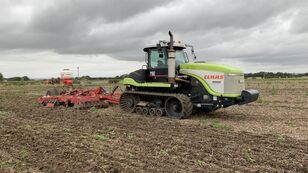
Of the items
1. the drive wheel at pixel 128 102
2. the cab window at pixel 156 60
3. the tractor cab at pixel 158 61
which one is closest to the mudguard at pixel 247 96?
the tractor cab at pixel 158 61

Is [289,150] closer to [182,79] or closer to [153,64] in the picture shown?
[182,79]

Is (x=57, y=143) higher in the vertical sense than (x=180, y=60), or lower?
lower

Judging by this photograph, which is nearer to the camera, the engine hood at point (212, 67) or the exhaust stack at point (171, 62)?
the engine hood at point (212, 67)

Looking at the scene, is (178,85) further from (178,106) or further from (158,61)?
(158,61)

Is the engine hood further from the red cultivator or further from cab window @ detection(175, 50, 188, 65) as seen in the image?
the red cultivator

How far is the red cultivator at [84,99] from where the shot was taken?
1700 centimetres

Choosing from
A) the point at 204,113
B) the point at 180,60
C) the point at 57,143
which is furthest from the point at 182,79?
the point at 57,143

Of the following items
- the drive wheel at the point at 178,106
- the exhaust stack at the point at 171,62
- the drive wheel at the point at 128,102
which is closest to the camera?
the drive wheel at the point at 178,106

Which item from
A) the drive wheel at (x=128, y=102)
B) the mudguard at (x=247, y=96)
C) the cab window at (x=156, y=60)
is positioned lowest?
the drive wheel at (x=128, y=102)

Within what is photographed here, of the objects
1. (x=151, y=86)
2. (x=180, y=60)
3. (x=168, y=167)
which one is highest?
(x=180, y=60)

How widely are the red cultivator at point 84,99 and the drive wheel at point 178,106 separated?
14.1 feet

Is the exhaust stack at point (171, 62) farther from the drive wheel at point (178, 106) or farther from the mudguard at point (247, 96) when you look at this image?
the mudguard at point (247, 96)

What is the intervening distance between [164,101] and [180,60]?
174 cm

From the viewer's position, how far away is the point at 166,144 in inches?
342
